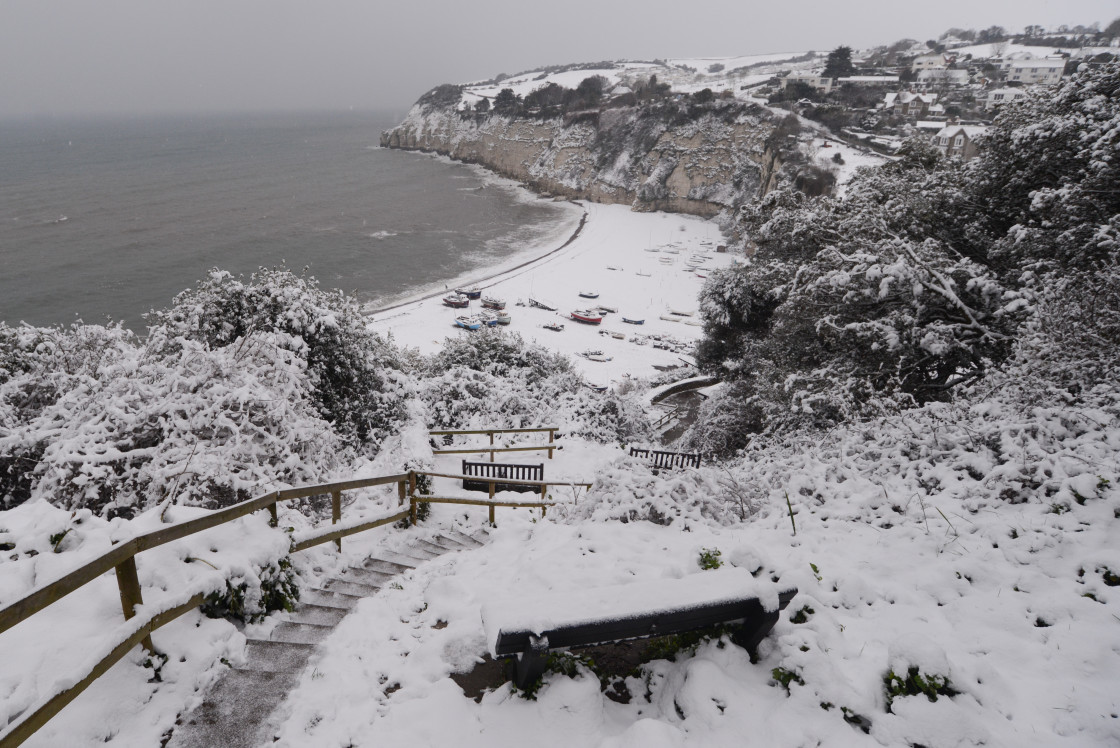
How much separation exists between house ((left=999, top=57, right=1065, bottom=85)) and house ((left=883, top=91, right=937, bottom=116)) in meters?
21.8

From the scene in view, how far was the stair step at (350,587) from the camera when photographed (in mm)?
5480

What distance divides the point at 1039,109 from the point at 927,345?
7359mm

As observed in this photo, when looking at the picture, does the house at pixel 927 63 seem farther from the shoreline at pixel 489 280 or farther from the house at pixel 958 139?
the shoreline at pixel 489 280

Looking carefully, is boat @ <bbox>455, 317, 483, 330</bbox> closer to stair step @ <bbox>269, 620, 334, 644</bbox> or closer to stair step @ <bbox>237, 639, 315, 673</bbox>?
stair step @ <bbox>269, 620, 334, 644</bbox>

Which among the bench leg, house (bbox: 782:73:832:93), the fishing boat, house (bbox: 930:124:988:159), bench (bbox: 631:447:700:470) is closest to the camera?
the bench leg

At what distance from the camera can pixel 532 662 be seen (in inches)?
135

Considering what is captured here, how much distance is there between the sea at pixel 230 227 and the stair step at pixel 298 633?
21139 millimetres

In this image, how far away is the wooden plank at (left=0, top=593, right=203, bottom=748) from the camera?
8.93 feet

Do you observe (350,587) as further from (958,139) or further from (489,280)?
(958,139)

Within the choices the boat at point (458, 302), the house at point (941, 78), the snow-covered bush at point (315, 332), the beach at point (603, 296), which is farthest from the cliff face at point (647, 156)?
the snow-covered bush at point (315, 332)

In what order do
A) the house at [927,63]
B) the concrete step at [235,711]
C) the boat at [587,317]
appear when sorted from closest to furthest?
1. the concrete step at [235,711]
2. the boat at [587,317]
3. the house at [927,63]

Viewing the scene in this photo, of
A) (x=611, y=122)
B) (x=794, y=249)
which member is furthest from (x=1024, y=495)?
(x=611, y=122)

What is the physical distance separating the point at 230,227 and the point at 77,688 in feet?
225

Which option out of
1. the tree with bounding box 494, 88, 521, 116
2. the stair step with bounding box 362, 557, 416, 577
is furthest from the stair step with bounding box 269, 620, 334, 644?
the tree with bounding box 494, 88, 521, 116
